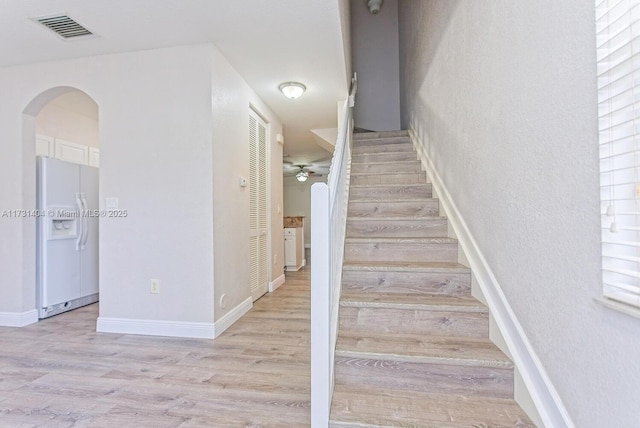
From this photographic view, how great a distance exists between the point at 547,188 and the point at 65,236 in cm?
429

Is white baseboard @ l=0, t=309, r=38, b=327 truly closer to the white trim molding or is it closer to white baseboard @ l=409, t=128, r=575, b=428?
the white trim molding

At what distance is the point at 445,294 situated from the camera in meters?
2.11

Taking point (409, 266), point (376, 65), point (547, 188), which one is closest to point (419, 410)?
point (409, 266)

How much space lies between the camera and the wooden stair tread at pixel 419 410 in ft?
4.52

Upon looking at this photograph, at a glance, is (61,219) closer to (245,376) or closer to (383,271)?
(245,376)

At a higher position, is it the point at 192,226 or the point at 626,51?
the point at 626,51

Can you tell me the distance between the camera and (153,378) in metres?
2.09

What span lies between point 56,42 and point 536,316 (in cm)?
391

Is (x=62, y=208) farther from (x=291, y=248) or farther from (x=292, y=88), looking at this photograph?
(x=291, y=248)

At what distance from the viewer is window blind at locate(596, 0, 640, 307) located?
960 millimetres

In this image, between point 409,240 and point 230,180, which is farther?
point 230,180

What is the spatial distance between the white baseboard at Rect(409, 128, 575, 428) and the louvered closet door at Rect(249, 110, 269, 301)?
2336 mm

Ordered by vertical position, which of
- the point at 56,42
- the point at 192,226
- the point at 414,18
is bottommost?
the point at 192,226

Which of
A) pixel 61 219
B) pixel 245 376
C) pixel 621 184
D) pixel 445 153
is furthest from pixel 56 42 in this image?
pixel 621 184
